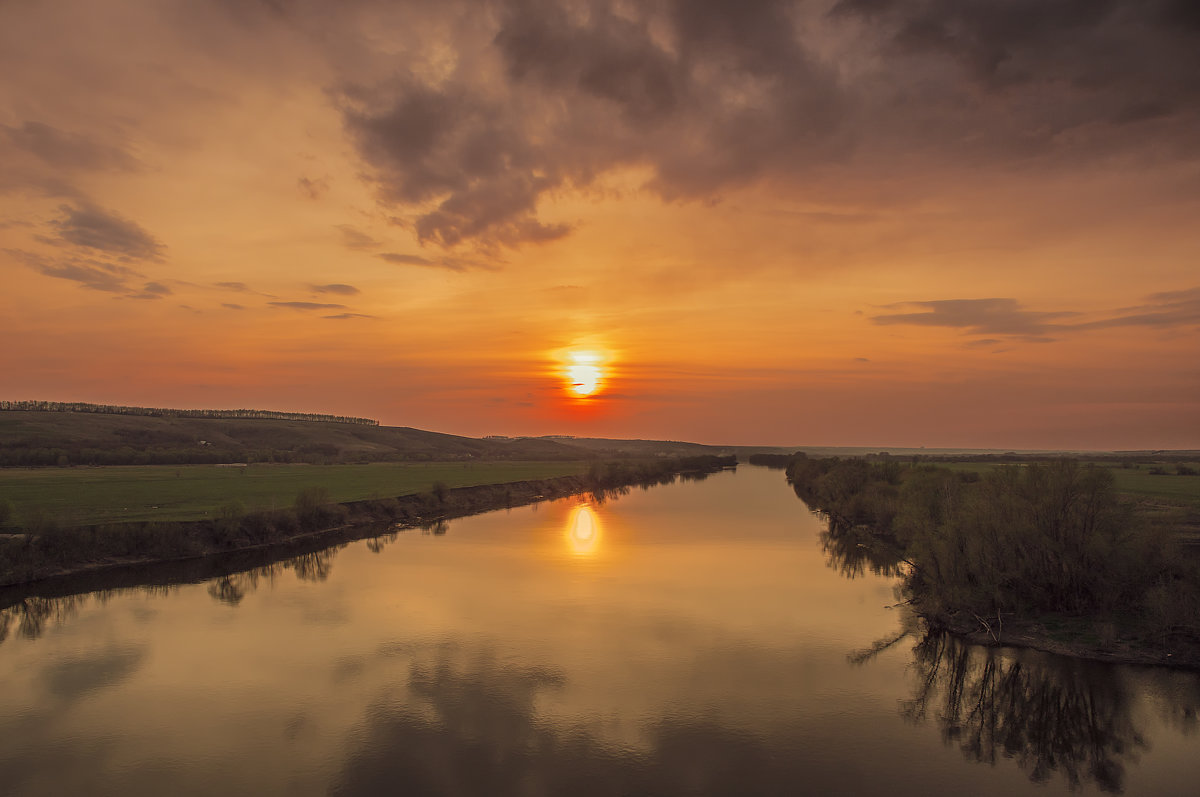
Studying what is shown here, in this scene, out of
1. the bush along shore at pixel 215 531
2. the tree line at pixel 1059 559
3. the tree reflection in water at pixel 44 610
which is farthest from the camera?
the bush along shore at pixel 215 531

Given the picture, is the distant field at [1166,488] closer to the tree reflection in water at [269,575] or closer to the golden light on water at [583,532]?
the golden light on water at [583,532]

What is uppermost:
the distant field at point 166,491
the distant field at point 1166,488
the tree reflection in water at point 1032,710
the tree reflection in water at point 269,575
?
the distant field at point 1166,488

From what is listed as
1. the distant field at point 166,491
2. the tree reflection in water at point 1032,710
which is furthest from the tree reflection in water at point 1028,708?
the distant field at point 166,491

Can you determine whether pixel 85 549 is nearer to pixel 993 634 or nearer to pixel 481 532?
pixel 481 532

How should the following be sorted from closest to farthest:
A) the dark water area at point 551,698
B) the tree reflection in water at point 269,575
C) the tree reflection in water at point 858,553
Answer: the dark water area at point 551,698, the tree reflection in water at point 269,575, the tree reflection in water at point 858,553

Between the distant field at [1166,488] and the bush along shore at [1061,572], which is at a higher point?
the distant field at [1166,488]

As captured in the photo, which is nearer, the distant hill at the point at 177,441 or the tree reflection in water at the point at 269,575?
the tree reflection in water at the point at 269,575
